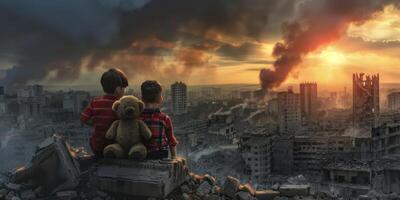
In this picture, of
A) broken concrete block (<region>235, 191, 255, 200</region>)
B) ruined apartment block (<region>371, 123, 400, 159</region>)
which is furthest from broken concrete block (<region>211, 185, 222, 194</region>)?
ruined apartment block (<region>371, 123, 400, 159</region>)

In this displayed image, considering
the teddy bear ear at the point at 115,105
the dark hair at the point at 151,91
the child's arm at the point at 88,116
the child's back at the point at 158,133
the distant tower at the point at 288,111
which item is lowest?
the distant tower at the point at 288,111

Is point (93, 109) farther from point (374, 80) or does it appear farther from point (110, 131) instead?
point (374, 80)

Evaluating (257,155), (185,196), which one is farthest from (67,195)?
(257,155)

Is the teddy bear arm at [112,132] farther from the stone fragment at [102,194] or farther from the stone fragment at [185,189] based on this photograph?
the stone fragment at [185,189]

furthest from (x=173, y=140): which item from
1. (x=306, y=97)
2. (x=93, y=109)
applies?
(x=306, y=97)

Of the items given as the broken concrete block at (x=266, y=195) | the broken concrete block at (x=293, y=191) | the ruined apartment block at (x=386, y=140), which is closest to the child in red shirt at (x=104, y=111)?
the broken concrete block at (x=266, y=195)

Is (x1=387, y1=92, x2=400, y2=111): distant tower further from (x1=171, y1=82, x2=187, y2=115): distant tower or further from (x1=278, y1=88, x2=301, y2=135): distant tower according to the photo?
(x1=171, y1=82, x2=187, y2=115): distant tower
